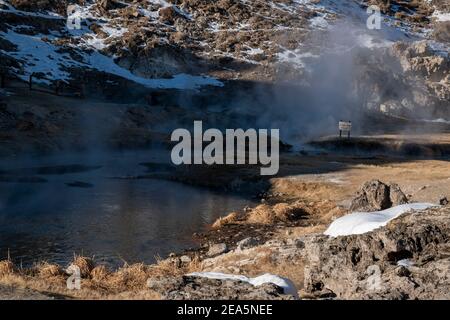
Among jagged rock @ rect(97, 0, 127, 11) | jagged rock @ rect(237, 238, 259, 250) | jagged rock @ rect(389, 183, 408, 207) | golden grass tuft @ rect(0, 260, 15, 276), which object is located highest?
jagged rock @ rect(97, 0, 127, 11)

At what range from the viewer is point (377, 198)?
83.0ft

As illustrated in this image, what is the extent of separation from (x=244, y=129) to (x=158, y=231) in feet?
173

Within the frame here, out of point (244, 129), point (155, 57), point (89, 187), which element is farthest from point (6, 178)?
point (155, 57)

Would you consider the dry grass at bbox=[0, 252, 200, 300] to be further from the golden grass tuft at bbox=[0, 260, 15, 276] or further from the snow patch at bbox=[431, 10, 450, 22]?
the snow patch at bbox=[431, 10, 450, 22]

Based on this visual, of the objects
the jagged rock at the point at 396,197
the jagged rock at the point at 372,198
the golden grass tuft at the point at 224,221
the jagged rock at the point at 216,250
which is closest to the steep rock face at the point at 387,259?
the jagged rock at the point at 216,250

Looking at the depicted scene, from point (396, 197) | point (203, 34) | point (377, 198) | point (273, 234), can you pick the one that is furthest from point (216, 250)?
point (203, 34)

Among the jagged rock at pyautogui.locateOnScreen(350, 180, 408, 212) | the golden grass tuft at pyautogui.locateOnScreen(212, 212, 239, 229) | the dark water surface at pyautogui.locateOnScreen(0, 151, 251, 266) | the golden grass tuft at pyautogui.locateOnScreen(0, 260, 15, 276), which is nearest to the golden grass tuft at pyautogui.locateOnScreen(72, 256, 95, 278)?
the golden grass tuft at pyautogui.locateOnScreen(0, 260, 15, 276)

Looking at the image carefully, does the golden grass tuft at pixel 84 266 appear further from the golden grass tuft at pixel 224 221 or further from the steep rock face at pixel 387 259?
the golden grass tuft at pixel 224 221

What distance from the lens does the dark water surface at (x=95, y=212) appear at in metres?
23.0

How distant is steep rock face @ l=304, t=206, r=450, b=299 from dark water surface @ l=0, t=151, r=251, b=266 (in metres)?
11.2

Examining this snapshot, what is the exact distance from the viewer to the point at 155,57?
4006 inches

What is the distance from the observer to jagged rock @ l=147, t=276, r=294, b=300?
32.0 feet

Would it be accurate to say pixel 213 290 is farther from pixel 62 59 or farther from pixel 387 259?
pixel 62 59

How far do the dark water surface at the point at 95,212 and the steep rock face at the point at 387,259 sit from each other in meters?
11.2
